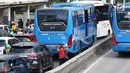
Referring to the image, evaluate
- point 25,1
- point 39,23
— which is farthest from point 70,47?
point 25,1

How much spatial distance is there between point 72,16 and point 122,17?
3209 millimetres

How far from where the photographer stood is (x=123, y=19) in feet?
83.1

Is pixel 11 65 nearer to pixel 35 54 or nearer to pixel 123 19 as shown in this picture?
pixel 35 54

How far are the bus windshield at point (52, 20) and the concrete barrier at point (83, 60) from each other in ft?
7.19

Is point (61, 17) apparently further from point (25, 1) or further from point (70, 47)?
point (25, 1)

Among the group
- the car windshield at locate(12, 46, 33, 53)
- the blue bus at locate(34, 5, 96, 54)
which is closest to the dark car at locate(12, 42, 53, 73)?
the car windshield at locate(12, 46, 33, 53)

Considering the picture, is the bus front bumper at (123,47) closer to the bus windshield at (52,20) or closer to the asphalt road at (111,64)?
the asphalt road at (111,64)

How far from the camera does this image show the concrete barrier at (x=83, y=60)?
54.0 feet

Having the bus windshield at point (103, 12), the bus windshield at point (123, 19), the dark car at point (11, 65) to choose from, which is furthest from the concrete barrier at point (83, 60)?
the bus windshield at point (103, 12)

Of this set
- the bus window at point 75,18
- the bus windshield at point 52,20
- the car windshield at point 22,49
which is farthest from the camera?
the bus window at point 75,18

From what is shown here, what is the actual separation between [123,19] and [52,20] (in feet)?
14.4

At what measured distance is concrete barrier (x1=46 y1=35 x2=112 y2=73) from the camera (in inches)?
648

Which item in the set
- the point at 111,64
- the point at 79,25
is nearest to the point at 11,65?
the point at 111,64

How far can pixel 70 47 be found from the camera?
23875 mm
